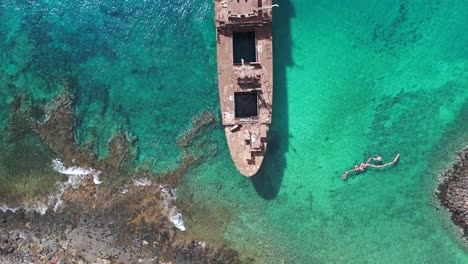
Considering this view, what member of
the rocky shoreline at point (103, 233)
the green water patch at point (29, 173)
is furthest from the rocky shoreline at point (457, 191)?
the green water patch at point (29, 173)

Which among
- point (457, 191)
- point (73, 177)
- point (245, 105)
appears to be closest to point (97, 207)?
point (73, 177)

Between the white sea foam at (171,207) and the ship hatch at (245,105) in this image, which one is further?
the white sea foam at (171,207)

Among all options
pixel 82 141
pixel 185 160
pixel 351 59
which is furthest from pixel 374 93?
pixel 82 141

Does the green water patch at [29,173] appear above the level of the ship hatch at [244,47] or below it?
below

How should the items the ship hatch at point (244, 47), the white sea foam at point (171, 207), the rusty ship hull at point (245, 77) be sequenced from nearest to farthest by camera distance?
the rusty ship hull at point (245, 77) → the ship hatch at point (244, 47) → the white sea foam at point (171, 207)

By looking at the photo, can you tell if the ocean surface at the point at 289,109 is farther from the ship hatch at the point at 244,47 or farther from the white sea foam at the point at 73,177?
the ship hatch at the point at 244,47

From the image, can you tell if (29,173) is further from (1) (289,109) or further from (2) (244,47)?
(1) (289,109)
